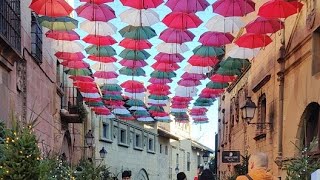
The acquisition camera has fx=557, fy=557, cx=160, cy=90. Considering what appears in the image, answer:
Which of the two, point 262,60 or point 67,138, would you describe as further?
point 67,138

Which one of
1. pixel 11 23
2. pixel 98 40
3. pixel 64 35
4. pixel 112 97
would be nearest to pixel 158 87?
pixel 112 97

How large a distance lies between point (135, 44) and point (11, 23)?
377 centimetres

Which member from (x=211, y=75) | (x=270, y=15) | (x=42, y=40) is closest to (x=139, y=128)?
(x=211, y=75)

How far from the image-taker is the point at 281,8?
36.9ft

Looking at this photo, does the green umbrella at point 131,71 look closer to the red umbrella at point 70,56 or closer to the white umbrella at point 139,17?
the red umbrella at point 70,56

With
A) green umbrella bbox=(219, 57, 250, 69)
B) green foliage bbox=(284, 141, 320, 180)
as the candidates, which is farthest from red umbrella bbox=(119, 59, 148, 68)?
green foliage bbox=(284, 141, 320, 180)

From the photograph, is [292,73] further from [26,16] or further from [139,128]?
[139,128]

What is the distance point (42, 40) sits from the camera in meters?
16.4

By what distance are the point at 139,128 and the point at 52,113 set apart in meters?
22.1

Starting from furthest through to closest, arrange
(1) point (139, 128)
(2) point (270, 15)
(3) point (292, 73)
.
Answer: (1) point (139, 128) < (3) point (292, 73) < (2) point (270, 15)

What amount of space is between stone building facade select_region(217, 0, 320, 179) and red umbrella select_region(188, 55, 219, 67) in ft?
4.69

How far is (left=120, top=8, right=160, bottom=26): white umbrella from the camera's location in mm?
13016

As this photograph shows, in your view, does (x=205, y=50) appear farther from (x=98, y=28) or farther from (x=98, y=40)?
(x=98, y=28)

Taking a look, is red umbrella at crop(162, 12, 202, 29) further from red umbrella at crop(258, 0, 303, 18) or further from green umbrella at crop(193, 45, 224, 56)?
green umbrella at crop(193, 45, 224, 56)
